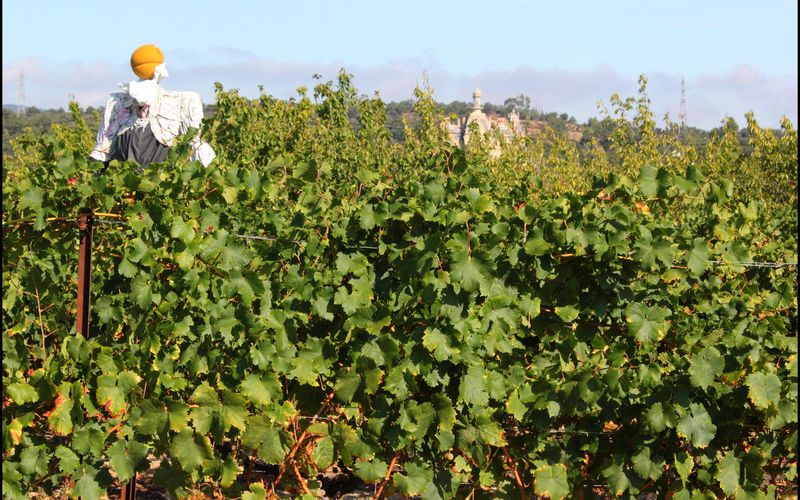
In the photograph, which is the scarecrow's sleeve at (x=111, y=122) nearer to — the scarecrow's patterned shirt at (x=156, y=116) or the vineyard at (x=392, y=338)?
the scarecrow's patterned shirt at (x=156, y=116)

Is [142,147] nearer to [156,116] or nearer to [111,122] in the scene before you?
[156,116]

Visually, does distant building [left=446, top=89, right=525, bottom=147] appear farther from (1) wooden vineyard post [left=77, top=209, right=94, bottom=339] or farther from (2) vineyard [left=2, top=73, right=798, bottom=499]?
(1) wooden vineyard post [left=77, top=209, right=94, bottom=339]

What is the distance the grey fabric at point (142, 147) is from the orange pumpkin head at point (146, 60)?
0.94 feet

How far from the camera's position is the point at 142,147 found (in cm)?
532

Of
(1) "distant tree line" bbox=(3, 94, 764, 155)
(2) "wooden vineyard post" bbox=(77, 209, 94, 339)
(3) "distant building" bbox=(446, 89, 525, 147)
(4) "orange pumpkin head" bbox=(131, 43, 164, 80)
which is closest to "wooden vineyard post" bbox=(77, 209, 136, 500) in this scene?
(2) "wooden vineyard post" bbox=(77, 209, 94, 339)

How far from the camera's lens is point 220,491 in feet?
11.8

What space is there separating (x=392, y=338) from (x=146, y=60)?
2718mm

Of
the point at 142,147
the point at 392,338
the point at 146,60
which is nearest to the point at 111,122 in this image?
the point at 142,147

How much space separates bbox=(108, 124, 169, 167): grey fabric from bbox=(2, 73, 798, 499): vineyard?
1.76 m

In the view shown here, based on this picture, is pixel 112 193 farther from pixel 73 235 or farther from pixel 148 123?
pixel 148 123

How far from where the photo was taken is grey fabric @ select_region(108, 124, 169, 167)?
529 cm

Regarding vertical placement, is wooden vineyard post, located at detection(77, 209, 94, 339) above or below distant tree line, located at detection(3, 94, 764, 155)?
below

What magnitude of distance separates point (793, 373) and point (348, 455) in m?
1.55

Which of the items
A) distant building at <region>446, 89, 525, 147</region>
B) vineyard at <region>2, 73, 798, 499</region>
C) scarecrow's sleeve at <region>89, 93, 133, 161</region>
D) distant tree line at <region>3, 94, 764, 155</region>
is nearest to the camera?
vineyard at <region>2, 73, 798, 499</region>
